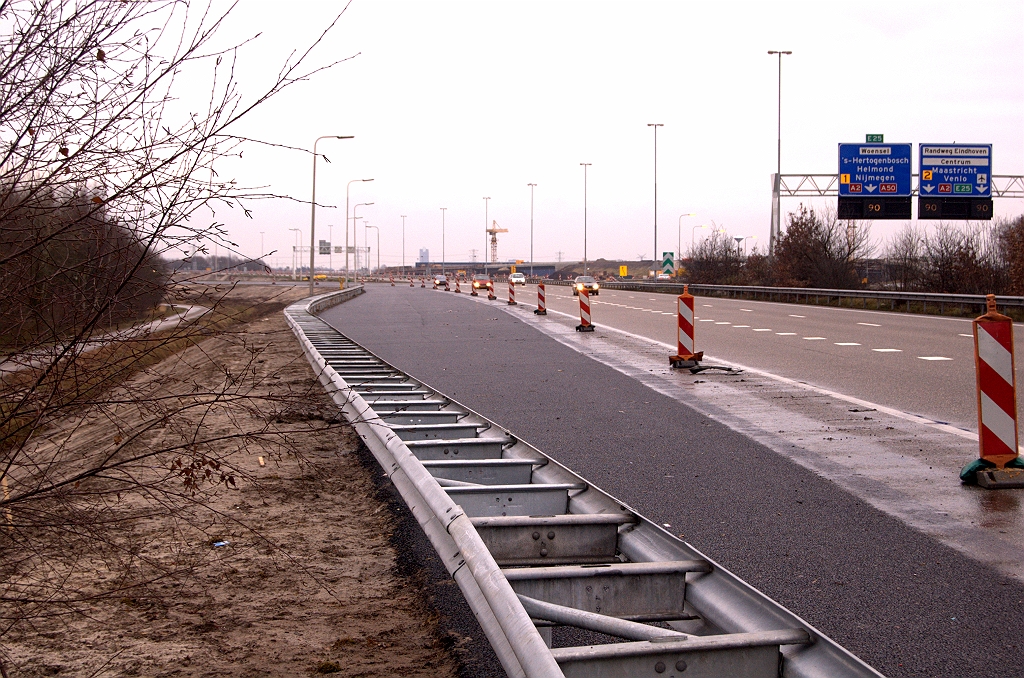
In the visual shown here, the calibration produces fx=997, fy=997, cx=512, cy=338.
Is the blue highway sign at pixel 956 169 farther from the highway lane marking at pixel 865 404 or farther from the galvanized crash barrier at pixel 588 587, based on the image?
the galvanized crash barrier at pixel 588 587

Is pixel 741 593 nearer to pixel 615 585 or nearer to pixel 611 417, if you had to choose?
pixel 615 585

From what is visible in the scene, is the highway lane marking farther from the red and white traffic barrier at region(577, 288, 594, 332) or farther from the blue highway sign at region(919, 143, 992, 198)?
the blue highway sign at region(919, 143, 992, 198)

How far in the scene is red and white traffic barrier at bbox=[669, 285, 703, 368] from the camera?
1549cm

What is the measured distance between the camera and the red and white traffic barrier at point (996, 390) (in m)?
7.24

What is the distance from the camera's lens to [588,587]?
12.2 feet

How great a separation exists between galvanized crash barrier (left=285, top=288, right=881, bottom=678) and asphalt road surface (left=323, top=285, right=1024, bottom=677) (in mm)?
837

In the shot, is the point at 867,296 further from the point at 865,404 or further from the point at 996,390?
the point at 996,390

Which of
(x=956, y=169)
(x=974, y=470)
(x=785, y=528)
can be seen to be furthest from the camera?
(x=956, y=169)

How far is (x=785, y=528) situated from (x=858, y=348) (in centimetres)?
1334

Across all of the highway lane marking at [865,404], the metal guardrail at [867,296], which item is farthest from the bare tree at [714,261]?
the highway lane marking at [865,404]

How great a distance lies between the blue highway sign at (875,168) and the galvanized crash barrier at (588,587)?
37.7 m

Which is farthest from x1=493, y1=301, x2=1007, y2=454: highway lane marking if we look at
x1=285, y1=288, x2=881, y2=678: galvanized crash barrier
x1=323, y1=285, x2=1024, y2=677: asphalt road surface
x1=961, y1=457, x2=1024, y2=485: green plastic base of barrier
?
x1=285, y1=288, x2=881, y2=678: galvanized crash barrier

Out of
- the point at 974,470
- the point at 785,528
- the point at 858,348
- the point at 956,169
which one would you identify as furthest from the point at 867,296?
the point at 785,528

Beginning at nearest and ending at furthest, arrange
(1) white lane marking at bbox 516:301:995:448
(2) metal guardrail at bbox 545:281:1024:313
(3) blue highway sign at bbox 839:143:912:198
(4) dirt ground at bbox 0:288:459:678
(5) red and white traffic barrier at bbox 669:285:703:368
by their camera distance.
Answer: (4) dirt ground at bbox 0:288:459:678 → (1) white lane marking at bbox 516:301:995:448 → (5) red and white traffic barrier at bbox 669:285:703:368 → (2) metal guardrail at bbox 545:281:1024:313 → (3) blue highway sign at bbox 839:143:912:198
